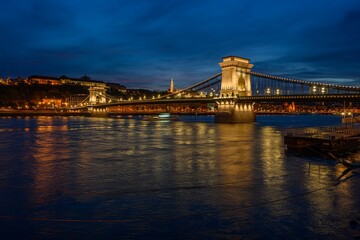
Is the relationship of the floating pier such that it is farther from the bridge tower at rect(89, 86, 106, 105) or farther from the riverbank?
the riverbank

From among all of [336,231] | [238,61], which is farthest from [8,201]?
[238,61]

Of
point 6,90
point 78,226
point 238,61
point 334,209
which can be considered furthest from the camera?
point 6,90

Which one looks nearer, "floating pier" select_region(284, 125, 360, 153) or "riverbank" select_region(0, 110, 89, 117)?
"floating pier" select_region(284, 125, 360, 153)

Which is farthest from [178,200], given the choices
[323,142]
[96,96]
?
[96,96]

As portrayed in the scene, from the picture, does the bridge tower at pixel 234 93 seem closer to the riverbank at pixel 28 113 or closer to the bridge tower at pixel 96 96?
the bridge tower at pixel 96 96

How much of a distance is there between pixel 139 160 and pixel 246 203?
11.6m

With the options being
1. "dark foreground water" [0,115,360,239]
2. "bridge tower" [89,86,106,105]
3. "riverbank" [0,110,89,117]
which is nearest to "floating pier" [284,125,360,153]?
"dark foreground water" [0,115,360,239]

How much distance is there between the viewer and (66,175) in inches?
683

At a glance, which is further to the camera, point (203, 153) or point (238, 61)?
point (238, 61)

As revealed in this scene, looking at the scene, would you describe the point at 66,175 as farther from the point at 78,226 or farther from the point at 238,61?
the point at 238,61

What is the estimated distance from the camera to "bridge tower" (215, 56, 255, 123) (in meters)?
73.4

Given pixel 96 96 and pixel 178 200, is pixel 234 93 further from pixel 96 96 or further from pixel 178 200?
pixel 96 96

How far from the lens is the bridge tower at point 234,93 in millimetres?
73375

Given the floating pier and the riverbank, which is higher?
the riverbank
